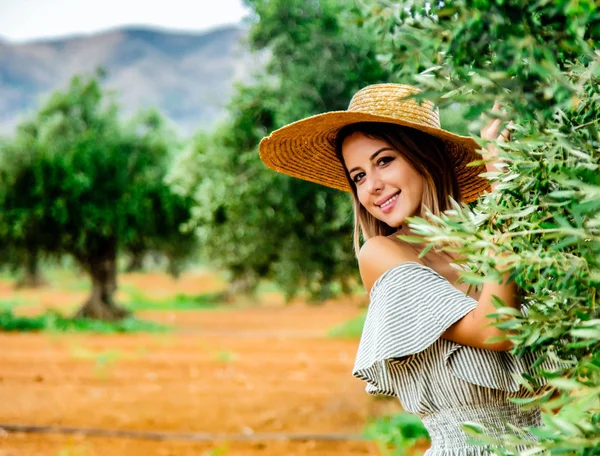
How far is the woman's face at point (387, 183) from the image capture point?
2.30m

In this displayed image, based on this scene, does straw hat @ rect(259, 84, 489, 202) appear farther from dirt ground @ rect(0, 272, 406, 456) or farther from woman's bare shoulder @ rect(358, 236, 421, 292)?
dirt ground @ rect(0, 272, 406, 456)

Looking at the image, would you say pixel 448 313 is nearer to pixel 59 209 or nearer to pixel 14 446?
pixel 14 446

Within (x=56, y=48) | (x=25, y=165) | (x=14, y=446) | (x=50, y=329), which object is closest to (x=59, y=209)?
(x=25, y=165)

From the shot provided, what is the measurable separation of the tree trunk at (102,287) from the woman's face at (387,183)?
64.7ft

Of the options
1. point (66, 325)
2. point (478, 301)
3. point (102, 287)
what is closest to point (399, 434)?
point (478, 301)

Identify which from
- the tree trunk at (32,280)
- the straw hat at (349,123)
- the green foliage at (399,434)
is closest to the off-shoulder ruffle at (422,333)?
the straw hat at (349,123)

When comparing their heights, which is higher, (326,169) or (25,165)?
(326,169)

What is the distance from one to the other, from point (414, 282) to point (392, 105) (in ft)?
2.25

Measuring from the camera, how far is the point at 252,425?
8.76 m

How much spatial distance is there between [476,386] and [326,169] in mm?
1161

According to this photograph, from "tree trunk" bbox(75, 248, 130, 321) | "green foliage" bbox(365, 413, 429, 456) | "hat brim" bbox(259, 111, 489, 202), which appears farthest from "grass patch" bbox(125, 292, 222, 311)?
"hat brim" bbox(259, 111, 489, 202)

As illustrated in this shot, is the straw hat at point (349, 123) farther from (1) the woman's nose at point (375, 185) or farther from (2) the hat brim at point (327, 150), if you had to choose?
(1) the woman's nose at point (375, 185)

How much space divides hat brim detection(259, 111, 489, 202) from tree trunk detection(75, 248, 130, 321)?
63.2 ft

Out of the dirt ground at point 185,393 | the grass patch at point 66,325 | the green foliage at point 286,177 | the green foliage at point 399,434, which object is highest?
the green foliage at point 286,177
